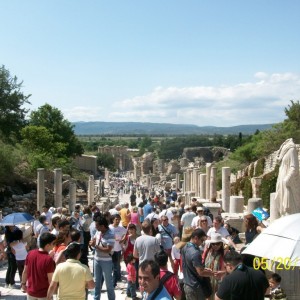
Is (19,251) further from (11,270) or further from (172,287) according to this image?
(172,287)

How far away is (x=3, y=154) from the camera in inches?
1369

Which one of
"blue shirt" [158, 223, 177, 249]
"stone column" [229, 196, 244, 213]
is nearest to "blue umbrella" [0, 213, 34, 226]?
"blue shirt" [158, 223, 177, 249]

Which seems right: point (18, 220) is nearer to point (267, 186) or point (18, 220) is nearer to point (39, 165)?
point (267, 186)

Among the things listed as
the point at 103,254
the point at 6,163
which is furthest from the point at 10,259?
the point at 6,163

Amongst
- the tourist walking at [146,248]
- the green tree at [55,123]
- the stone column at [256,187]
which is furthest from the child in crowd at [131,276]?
the green tree at [55,123]

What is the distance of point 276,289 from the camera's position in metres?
8.12

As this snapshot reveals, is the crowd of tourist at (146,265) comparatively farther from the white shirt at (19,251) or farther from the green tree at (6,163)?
the green tree at (6,163)

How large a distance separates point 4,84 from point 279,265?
40.9 m

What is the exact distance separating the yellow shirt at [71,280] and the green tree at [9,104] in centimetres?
3968

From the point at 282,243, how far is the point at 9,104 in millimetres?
42562

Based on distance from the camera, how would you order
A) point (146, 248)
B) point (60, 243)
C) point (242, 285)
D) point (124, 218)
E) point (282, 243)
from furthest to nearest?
point (124, 218), point (146, 248), point (60, 243), point (282, 243), point (242, 285)

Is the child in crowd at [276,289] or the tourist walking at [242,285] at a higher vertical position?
the tourist walking at [242,285]

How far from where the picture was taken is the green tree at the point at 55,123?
6406cm

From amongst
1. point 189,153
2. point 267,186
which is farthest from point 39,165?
point 189,153
